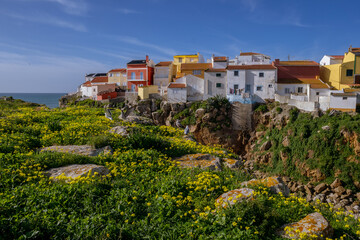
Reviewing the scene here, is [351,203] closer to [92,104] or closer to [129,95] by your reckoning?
[129,95]

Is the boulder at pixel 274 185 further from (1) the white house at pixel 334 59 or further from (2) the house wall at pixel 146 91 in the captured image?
(1) the white house at pixel 334 59

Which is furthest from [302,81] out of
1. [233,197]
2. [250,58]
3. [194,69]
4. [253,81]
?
[233,197]

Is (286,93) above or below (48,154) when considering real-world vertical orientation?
above

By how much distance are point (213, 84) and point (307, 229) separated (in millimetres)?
38735

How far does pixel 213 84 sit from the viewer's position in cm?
4275

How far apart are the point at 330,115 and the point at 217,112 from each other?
16.0 metres

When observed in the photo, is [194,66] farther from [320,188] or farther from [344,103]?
[320,188]

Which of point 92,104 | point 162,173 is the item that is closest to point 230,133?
Answer: point 92,104

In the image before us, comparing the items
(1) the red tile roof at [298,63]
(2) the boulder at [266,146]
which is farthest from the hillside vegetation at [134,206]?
(1) the red tile roof at [298,63]

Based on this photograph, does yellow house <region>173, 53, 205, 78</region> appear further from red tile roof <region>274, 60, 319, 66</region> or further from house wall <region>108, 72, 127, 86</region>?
red tile roof <region>274, 60, 319, 66</region>

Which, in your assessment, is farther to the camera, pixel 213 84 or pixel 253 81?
pixel 213 84

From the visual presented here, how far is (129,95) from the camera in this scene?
155 feet

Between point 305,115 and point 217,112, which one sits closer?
point 305,115

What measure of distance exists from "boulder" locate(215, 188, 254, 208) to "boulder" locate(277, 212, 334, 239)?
956 mm
